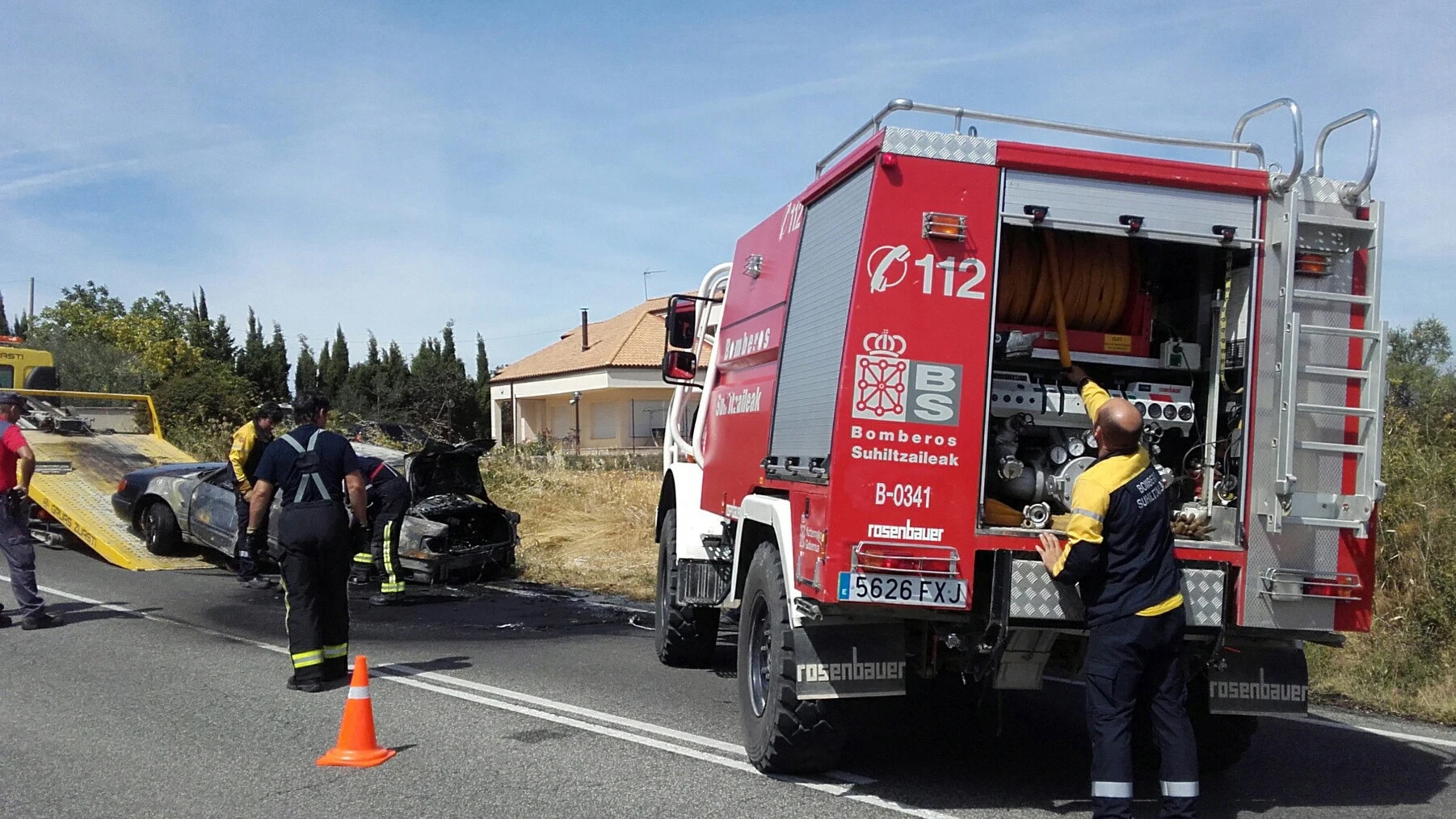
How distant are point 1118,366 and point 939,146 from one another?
1.52 metres

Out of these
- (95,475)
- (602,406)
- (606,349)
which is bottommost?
(95,475)

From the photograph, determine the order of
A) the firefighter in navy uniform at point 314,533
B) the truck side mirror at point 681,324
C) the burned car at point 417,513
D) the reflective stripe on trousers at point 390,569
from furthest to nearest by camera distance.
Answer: the burned car at point 417,513 < the reflective stripe on trousers at point 390,569 < the truck side mirror at point 681,324 < the firefighter in navy uniform at point 314,533

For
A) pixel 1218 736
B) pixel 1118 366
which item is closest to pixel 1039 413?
pixel 1118 366

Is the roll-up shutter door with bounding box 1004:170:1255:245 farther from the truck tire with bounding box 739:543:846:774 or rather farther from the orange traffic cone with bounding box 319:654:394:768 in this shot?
the orange traffic cone with bounding box 319:654:394:768

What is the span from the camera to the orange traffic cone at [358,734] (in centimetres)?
579

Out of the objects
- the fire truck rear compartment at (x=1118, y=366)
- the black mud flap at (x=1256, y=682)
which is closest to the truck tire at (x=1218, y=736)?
the black mud flap at (x=1256, y=682)

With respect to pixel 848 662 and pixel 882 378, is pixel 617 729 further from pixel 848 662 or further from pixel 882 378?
pixel 882 378

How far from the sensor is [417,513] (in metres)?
12.2

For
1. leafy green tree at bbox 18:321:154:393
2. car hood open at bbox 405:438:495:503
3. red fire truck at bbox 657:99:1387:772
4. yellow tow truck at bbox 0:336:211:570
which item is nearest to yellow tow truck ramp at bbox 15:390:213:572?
yellow tow truck at bbox 0:336:211:570

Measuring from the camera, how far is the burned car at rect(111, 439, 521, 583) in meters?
12.1

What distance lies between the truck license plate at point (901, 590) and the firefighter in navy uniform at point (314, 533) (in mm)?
3881

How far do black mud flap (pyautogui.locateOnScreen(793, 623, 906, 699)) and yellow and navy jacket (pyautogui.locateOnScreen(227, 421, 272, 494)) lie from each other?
7.85 m

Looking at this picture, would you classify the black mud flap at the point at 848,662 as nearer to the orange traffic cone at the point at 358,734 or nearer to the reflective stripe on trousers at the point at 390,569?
the orange traffic cone at the point at 358,734

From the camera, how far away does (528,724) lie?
6582 mm
